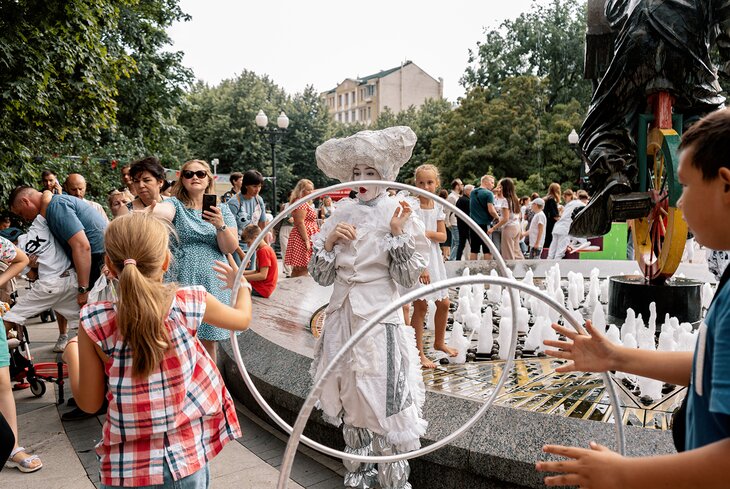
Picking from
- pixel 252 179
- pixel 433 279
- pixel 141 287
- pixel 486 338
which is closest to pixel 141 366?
pixel 141 287

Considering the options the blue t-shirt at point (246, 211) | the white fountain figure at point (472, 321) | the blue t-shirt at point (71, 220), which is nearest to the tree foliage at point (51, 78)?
the blue t-shirt at point (246, 211)

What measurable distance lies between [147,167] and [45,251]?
1.49m

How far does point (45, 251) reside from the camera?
545cm

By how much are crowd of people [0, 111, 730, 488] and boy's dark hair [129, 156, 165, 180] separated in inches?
0.5

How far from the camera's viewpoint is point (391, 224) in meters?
3.50

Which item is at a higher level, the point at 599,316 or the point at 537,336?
the point at 599,316

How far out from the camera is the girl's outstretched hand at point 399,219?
347 centimetres

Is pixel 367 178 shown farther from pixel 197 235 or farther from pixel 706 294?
pixel 706 294

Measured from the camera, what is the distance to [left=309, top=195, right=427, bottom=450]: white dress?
3.29m

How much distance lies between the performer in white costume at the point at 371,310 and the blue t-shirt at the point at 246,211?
5.39 metres

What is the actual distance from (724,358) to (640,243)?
640cm

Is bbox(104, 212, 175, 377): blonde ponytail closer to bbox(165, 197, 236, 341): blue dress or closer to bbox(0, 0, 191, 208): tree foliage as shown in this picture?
bbox(165, 197, 236, 341): blue dress

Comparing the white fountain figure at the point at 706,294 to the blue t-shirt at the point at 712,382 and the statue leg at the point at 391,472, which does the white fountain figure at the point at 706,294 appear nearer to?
the statue leg at the point at 391,472

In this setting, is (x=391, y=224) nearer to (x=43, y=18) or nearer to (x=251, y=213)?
(x=251, y=213)
